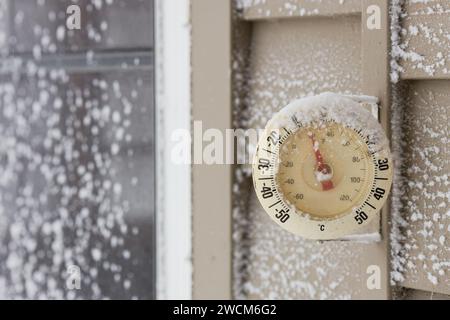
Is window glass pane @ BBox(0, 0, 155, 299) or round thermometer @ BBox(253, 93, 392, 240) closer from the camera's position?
round thermometer @ BBox(253, 93, 392, 240)

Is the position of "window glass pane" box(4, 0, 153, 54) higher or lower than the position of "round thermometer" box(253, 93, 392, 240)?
higher

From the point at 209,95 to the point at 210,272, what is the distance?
29cm

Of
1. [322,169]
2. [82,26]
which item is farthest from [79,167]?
[322,169]

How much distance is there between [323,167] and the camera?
88 centimetres

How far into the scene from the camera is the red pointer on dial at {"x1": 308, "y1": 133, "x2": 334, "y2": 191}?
878 millimetres

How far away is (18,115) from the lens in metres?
1.25

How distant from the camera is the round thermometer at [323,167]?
87 cm

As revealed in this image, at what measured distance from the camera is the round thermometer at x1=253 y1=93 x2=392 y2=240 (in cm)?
87
